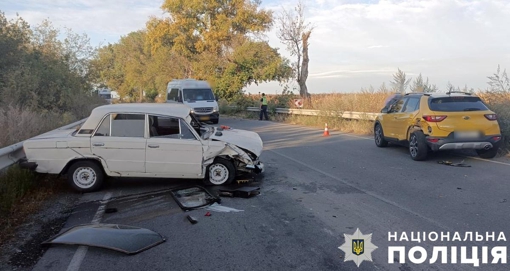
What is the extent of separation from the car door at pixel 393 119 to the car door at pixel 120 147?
25.1ft

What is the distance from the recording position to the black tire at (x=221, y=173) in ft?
26.6

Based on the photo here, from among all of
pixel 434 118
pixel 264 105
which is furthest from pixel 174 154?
pixel 264 105

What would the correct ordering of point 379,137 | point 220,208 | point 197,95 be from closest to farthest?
point 220,208, point 379,137, point 197,95

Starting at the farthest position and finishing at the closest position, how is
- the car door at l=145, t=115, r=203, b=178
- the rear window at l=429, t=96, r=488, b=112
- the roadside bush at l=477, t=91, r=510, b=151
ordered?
1. the roadside bush at l=477, t=91, r=510, b=151
2. the rear window at l=429, t=96, r=488, b=112
3. the car door at l=145, t=115, r=203, b=178

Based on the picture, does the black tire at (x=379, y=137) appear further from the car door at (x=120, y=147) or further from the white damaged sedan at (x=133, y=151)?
the car door at (x=120, y=147)

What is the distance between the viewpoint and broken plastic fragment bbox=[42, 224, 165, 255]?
16.3 feet

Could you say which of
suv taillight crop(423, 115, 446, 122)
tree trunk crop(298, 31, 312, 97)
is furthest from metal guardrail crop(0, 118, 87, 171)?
tree trunk crop(298, 31, 312, 97)

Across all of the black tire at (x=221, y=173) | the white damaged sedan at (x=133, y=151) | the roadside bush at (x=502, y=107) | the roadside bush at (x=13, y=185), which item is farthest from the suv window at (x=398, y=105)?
the roadside bush at (x=13, y=185)

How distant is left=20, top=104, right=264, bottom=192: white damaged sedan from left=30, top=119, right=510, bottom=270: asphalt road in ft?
1.57

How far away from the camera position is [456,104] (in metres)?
10.7

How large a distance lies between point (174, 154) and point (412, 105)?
23.2 ft

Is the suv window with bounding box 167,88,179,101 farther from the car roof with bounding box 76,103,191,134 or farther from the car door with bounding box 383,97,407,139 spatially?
the car roof with bounding box 76,103,191,134

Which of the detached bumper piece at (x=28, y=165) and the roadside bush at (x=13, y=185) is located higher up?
the detached bumper piece at (x=28, y=165)

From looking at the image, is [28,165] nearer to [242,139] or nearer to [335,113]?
[242,139]
